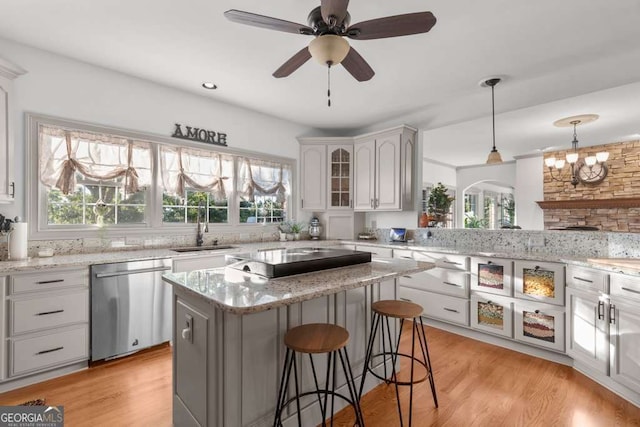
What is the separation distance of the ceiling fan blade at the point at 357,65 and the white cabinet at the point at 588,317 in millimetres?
2288

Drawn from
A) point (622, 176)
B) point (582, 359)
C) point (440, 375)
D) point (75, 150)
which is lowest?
point (440, 375)

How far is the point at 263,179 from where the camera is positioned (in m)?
4.23

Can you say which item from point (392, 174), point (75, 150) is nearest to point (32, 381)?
point (75, 150)

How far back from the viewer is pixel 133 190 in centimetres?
305

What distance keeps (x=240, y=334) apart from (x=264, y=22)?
5.39 feet

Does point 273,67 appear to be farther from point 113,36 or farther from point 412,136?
point 412,136

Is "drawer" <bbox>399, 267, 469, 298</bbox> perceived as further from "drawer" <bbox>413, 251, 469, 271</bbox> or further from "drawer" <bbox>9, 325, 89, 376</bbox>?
"drawer" <bbox>9, 325, 89, 376</bbox>

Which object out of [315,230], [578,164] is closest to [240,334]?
[315,230]

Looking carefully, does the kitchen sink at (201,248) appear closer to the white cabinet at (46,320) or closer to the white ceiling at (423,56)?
the white cabinet at (46,320)

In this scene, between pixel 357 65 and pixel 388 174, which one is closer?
pixel 357 65

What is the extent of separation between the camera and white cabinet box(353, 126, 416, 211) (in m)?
3.99

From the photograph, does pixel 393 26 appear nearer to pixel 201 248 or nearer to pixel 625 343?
pixel 625 343

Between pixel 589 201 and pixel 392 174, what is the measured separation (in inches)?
80.9

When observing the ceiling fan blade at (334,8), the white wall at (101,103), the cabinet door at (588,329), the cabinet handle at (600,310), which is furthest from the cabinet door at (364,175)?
the ceiling fan blade at (334,8)
